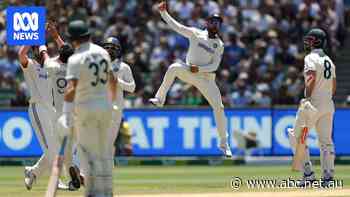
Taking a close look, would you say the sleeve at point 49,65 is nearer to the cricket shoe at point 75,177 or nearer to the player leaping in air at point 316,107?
the cricket shoe at point 75,177

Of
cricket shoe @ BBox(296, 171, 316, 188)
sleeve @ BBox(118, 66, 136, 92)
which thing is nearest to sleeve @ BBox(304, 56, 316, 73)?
cricket shoe @ BBox(296, 171, 316, 188)

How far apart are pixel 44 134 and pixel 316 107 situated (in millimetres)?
4595

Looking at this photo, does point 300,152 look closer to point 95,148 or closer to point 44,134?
point 44,134

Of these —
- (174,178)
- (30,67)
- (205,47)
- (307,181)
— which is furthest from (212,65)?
(30,67)

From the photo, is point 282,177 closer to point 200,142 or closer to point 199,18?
point 200,142

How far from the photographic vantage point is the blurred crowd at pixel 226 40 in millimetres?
32438

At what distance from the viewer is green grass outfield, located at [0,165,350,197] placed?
63.6 feet

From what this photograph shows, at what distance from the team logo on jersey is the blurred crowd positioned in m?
2.89

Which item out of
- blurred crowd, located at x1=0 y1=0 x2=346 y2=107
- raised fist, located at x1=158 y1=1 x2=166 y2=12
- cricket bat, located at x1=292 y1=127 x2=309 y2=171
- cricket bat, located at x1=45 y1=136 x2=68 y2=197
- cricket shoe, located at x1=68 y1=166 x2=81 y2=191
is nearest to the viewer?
cricket bat, located at x1=45 y1=136 x2=68 y2=197

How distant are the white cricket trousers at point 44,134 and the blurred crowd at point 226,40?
492 inches

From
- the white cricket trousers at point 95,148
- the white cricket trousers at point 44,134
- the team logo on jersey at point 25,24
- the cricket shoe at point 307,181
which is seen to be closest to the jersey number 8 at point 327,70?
the cricket shoe at point 307,181

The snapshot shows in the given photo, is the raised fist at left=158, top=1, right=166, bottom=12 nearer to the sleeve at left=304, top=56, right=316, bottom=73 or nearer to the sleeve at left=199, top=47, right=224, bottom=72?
the sleeve at left=199, top=47, right=224, bottom=72

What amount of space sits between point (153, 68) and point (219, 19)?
1254cm

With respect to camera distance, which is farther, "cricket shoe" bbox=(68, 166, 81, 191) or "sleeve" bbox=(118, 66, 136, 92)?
"sleeve" bbox=(118, 66, 136, 92)
